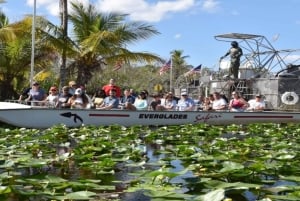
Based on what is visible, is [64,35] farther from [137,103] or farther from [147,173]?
[147,173]

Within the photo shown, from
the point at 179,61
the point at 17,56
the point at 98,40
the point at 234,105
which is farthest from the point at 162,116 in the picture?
the point at 179,61

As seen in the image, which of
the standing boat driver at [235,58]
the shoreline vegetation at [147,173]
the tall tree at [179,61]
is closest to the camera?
the shoreline vegetation at [147,173]

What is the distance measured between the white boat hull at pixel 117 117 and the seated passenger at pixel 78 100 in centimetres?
90

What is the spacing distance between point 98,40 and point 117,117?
8.09 m

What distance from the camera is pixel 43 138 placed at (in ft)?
27.7

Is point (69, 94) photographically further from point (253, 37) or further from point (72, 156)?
point (253, 37)

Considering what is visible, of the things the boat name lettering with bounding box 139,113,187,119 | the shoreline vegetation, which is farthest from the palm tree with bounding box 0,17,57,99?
the shoreline vegetation

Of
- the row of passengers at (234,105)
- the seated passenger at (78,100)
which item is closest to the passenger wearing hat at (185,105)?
the row of passengers at (234,105)

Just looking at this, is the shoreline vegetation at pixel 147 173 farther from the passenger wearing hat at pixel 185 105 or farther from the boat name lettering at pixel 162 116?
the passenger wearing hat at pixel 185 105

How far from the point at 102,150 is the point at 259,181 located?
9.18 ft

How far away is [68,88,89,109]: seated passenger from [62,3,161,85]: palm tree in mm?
6901

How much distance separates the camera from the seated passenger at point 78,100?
13836 mm

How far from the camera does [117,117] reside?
13.4 meters

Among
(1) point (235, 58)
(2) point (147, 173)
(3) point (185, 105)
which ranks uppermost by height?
(1) point (235, 58)
